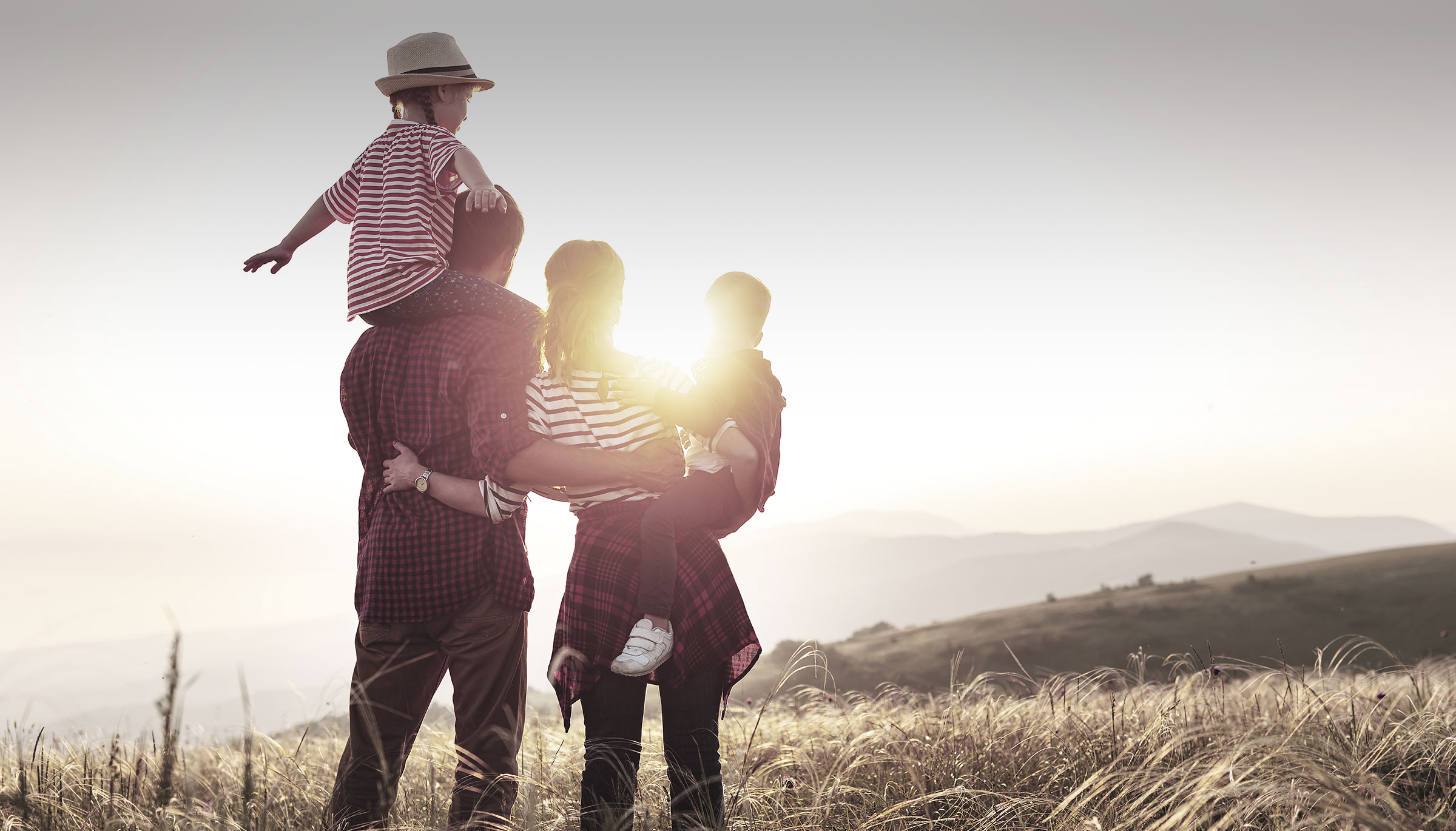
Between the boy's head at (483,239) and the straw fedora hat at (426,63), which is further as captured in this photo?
the straw fedora hat at (426,63)

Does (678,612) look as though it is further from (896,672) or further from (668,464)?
(896,672)

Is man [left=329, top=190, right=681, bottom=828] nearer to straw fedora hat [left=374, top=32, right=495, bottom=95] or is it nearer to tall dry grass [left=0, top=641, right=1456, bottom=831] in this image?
tall dry grass [left=0, top=641, right=1456, bottom=831]

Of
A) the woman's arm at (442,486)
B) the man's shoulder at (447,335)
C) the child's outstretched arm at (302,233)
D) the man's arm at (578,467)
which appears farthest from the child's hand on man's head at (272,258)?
the man's arm at (578,467)

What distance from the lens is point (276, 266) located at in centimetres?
361

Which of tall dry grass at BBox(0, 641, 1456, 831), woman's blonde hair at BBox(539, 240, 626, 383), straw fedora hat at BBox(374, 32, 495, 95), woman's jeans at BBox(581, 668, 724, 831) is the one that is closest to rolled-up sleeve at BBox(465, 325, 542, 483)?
woman's blonde hair at BBox(539, 240, 626, 383)

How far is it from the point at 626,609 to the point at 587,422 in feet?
2.30

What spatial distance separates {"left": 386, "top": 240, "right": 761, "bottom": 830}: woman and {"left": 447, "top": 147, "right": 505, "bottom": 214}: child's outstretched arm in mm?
323

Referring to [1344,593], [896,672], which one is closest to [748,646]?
[896,672]

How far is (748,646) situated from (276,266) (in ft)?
8.79

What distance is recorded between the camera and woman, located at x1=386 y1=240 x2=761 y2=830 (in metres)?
2.79

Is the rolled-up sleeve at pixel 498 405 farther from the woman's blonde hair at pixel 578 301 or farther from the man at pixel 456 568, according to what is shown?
the woman's blonde hair at pixel 578 301

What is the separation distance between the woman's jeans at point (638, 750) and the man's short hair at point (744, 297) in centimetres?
156

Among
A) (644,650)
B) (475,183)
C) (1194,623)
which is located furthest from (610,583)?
(1194,623)

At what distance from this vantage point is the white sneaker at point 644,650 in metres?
2.69
